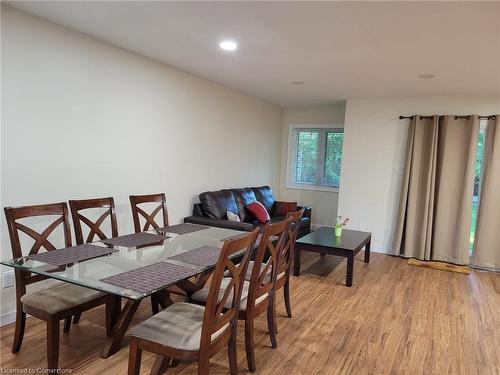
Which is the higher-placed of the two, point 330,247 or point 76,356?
point 330,247

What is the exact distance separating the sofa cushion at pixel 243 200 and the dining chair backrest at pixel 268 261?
253cm

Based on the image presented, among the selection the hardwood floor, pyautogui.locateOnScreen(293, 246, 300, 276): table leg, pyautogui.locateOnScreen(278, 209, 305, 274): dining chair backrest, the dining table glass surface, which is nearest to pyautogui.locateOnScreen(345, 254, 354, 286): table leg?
the hardwood floor

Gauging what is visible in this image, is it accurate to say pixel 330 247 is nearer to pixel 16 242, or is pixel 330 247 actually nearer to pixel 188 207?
pixel 188 207

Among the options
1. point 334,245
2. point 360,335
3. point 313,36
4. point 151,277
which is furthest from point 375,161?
point 151,277

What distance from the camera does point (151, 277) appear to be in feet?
6.35

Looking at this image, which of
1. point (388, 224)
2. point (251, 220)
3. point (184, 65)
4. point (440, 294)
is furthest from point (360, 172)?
point (184, 65)

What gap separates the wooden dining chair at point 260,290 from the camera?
221cm

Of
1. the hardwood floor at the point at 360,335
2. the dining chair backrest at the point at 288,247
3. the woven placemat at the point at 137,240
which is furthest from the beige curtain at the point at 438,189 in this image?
the woven placemat at the point at 137,240

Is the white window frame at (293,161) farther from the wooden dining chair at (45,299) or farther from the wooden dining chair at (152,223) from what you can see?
the wooden dining chair at (45,299)

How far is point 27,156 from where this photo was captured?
2750 millimetres

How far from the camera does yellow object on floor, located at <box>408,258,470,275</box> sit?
4699mm

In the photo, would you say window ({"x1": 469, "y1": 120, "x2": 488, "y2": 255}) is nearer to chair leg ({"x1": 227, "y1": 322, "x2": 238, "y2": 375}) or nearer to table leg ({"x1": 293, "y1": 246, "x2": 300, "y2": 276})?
table leg ({"x1": 293, "y1": 246, "x2": 300, "y2": 276})

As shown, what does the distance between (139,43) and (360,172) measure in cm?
378

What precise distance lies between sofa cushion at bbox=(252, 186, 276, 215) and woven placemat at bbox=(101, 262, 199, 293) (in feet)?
12.1
